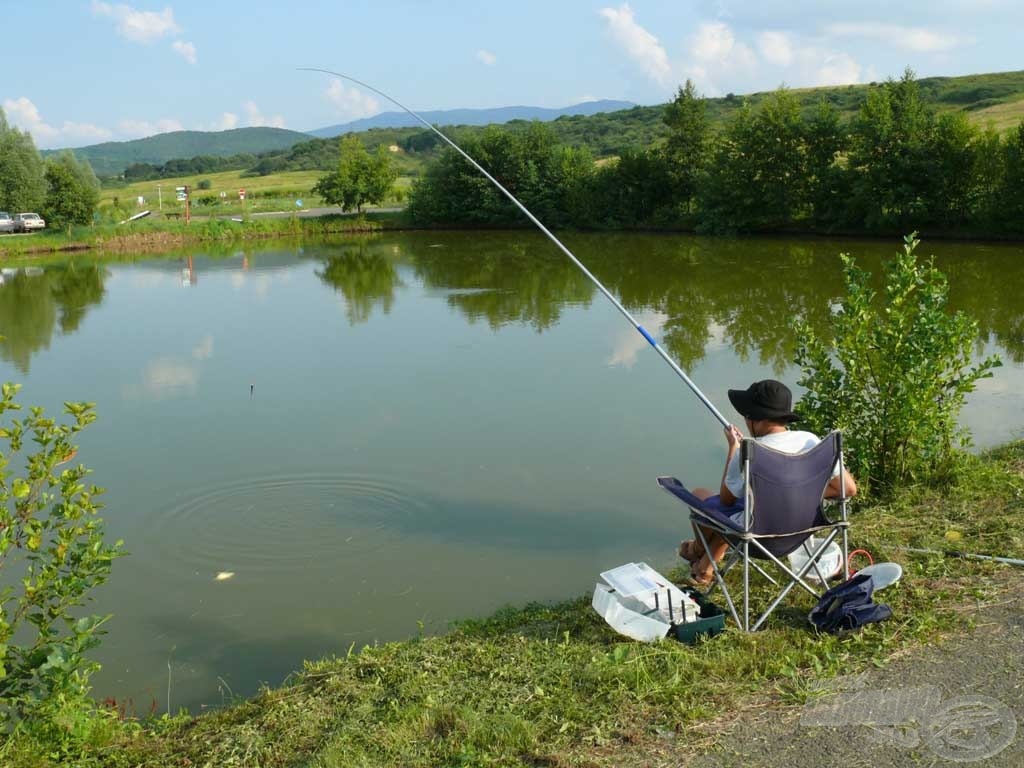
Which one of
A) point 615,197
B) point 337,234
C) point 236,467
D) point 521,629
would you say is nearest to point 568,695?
point 521,629

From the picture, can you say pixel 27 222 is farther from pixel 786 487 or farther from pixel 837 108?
pixel 837 108

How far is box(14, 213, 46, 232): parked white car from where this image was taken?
120 feet

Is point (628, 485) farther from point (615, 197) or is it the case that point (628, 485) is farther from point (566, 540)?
point (615, 197)

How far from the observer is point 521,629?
409cm

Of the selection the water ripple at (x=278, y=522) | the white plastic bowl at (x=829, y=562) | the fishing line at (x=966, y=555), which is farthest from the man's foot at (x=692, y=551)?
the water ripple at (x=278, y=522)

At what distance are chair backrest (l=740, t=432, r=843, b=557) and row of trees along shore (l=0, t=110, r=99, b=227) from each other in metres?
37.3

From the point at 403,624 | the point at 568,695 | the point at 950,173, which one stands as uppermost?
the point at 950,173

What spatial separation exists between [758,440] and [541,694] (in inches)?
53.6

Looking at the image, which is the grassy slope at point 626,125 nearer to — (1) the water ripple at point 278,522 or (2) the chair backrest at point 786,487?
(1) the water ripple at point 278,522

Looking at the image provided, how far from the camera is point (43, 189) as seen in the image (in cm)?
3628

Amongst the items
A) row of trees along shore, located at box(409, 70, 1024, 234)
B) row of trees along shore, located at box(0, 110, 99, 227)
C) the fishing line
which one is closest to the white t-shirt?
the fishing line

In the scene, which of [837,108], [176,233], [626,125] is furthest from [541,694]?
[626,125]

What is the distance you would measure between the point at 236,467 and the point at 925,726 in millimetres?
5756

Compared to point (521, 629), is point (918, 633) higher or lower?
higher
